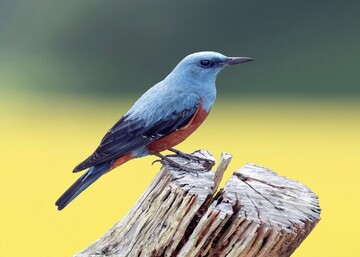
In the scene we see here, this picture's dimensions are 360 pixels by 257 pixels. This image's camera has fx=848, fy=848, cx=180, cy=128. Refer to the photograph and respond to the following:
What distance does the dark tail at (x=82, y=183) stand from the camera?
201 inches

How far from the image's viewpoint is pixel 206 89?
5.80 metres

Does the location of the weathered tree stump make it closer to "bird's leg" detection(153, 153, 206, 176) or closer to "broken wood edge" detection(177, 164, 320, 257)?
"broken wood edge" detection(177, 164, 320, 257)

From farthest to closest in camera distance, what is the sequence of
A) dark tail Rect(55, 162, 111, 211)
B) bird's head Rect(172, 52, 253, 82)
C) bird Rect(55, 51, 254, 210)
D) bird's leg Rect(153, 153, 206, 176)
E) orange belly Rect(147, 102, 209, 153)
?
1. bird's head Rect(172, 52, 253, 82)
2. orange belly Rect(147, 102, 209, 153)
3. bird Rect(55, 51, 254, 210)
4. dark tail Rect(55, 162, 111, 211)
5. bird's leg Rect(153, 153, 206, 176)

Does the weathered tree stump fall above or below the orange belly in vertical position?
below

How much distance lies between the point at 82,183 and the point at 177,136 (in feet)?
2.39

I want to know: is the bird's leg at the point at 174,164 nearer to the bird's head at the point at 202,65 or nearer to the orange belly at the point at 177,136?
the orange belly at the point at 177,136

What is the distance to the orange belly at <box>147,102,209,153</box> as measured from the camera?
5.53 meters

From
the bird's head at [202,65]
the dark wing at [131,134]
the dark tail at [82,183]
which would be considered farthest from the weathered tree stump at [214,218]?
the bird's head at [202,65]

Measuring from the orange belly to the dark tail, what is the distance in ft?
1.09

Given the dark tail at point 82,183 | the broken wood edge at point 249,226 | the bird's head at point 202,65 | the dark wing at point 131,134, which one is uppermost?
the bird's head at point 202,65

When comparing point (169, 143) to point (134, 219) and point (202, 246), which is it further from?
point (202, 246)

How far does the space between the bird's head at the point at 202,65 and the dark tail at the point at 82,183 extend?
818 millimetres

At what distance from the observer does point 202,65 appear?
5.73m

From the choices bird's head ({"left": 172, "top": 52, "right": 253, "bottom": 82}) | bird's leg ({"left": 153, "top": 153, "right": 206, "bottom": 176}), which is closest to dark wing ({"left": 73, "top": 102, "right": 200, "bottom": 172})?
bird's leg ({"left": 153, "top": 153, "right": 206, "bottom": 176})
